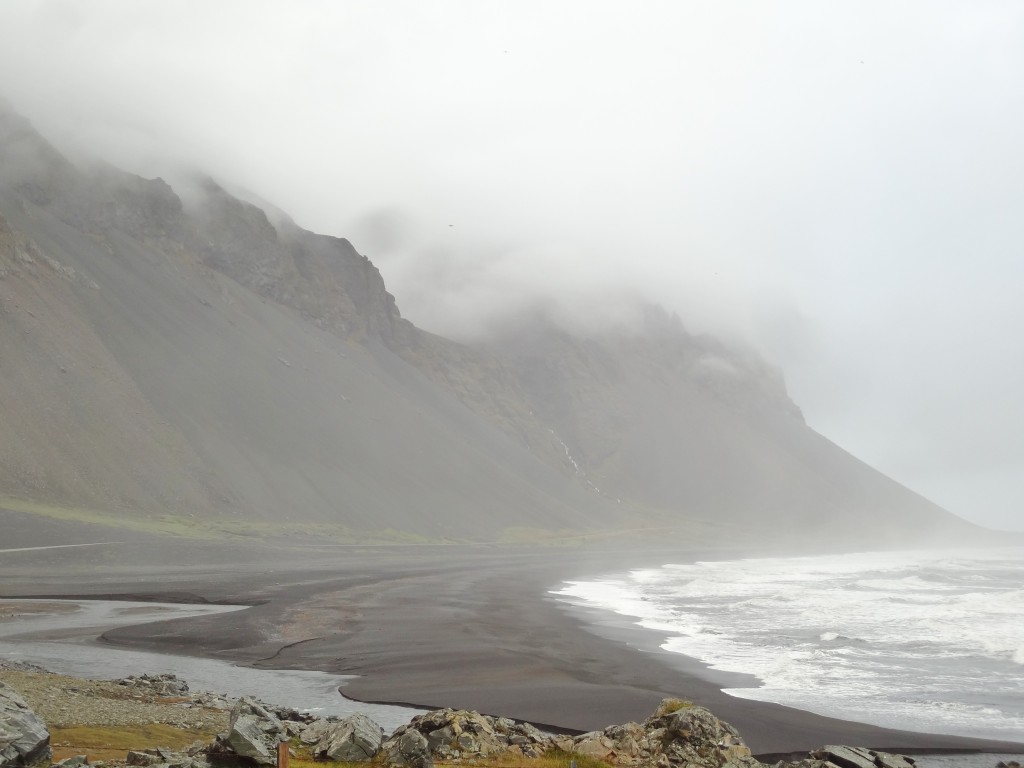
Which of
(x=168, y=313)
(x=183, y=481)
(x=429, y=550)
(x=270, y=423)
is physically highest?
(x=168, y=313)

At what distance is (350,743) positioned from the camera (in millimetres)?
15023

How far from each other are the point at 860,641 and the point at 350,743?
26.6 meters

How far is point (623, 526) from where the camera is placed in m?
190

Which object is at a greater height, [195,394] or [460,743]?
[195,394]

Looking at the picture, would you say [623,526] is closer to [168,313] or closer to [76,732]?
[168,313]

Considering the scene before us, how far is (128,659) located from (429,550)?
82.0 metres

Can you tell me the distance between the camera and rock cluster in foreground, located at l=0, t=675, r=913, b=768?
525 inches

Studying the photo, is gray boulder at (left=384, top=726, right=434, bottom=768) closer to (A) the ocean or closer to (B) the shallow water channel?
(B) the shallow water channel

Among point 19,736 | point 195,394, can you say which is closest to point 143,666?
point 19,736

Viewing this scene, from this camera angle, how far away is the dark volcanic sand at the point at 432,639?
864 inches

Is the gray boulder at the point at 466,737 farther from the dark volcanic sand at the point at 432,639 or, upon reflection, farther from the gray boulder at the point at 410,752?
the dark volcanic sand at the point at 432,639

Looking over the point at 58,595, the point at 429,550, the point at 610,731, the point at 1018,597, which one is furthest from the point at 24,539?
the point at 1018,597

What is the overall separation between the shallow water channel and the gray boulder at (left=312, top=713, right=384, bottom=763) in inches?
183

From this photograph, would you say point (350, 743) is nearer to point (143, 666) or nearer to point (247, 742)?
point (247, 742)
